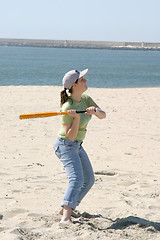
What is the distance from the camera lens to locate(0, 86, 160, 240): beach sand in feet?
12.8

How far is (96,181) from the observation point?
5582 mm

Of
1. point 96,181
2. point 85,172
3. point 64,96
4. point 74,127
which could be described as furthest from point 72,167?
point 96,181

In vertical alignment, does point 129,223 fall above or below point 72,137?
below

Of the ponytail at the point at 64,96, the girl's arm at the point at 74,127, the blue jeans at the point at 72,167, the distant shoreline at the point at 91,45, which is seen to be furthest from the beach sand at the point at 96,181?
the distant shoreline at the point at 91,45

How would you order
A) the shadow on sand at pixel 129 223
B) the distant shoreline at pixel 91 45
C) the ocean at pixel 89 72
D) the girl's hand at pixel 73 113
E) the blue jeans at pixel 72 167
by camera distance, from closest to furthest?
the girl's hand at pixel 73 113, the blue jeans at pixel 72 167, the shadow on sand at pixel 129 223, the ocean at pixel 89 72, the distant shoreline at pixel 91 45

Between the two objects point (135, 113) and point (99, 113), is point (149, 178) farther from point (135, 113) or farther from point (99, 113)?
point (135, 113)

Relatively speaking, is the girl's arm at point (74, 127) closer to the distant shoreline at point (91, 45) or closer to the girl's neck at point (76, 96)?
the girl's neck at point (76, 96)

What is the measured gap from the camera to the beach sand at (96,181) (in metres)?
3.89

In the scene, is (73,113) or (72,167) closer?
(73,113)

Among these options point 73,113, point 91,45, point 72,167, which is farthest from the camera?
point 91,45

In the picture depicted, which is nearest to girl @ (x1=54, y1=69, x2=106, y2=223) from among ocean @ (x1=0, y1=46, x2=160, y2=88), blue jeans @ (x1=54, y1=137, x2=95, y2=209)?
blue jeans @ (x1=54, y1=137, x2=95, y2=209)

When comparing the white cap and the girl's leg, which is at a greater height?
the white cap

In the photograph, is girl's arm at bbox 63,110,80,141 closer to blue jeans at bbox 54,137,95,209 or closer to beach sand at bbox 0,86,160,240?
blue jeans at bbox 54,137,95,209

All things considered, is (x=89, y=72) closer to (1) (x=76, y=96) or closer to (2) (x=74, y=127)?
(1) (x=76, y=96)
